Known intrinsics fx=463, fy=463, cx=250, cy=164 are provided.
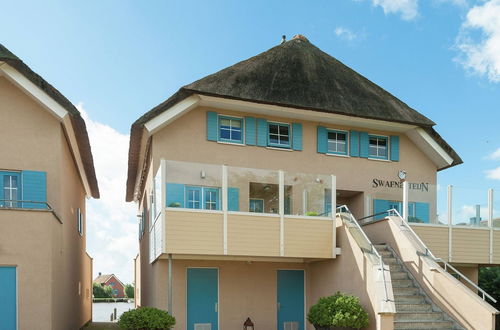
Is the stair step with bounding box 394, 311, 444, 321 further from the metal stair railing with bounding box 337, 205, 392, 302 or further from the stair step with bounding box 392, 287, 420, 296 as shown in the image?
the metal stair railing with bounding box 337, 205, 392, 302

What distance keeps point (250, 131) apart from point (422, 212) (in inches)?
244

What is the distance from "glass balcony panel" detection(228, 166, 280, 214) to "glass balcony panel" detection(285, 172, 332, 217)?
40cm

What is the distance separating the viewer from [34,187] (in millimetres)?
13125

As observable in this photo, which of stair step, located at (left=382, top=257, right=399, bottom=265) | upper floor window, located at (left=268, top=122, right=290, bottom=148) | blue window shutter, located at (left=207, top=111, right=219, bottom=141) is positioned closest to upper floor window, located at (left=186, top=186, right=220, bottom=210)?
blue window shutter, located at (left=207, top=111, right=219, bottom=141)

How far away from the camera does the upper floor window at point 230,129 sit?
50.7 ft

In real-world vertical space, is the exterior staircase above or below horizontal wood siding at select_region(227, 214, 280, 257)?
below

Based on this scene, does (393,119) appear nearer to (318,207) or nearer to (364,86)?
(364,86)

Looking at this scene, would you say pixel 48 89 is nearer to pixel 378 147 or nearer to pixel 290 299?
pixel 290 299

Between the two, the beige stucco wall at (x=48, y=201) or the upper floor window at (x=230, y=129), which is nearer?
the beige stucco wall at (x=48, y=201)

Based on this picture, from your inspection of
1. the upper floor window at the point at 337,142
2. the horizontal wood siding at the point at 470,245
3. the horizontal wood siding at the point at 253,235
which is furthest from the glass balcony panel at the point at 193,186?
the horizontal wood siding at the point at 470,245

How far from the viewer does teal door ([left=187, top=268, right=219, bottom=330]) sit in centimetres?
1395

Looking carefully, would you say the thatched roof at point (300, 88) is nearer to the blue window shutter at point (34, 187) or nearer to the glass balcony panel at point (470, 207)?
the glass balcony panel at point (470, 207)

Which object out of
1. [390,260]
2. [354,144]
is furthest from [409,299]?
[354,144]

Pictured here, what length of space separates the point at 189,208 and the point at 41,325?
15.0 feet
